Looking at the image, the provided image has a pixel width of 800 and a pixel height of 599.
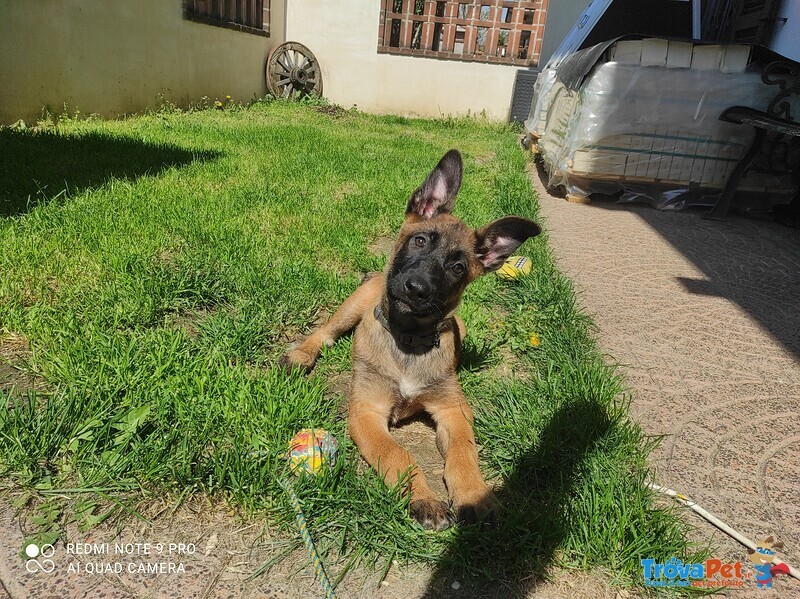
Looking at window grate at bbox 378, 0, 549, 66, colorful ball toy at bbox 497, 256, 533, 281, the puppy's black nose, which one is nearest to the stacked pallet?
colorful ball toy at bbox 497, 256, 533, 281

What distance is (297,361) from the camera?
2760mm

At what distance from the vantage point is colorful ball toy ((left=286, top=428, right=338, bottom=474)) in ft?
6.35

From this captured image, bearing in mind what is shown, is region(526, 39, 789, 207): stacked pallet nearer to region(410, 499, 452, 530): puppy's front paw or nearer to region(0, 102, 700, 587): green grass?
region(0, 102, 700, 587): green grass

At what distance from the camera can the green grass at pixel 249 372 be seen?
178cm

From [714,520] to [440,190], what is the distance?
6.28ft

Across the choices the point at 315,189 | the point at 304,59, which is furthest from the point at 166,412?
the point at 304,59

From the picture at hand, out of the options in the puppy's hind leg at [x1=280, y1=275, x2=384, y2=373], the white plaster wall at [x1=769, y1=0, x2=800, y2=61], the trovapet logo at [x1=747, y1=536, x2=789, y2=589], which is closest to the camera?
the trovapet logo at [x1=747, y1=536, x2=789, y2=589]

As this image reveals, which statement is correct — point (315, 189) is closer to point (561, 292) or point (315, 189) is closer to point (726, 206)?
point (561, 292)

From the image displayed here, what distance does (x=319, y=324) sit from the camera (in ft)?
10.9

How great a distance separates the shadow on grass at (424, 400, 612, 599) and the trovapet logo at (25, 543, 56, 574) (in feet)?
3.61

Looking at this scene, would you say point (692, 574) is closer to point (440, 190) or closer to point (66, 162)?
point (440, 190)

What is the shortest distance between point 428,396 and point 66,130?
6.76 m

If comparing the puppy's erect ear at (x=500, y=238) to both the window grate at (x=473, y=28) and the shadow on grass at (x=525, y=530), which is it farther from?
the window grate at (x=473, y=28)

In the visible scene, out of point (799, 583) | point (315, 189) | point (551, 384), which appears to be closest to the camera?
point (799, 583)
